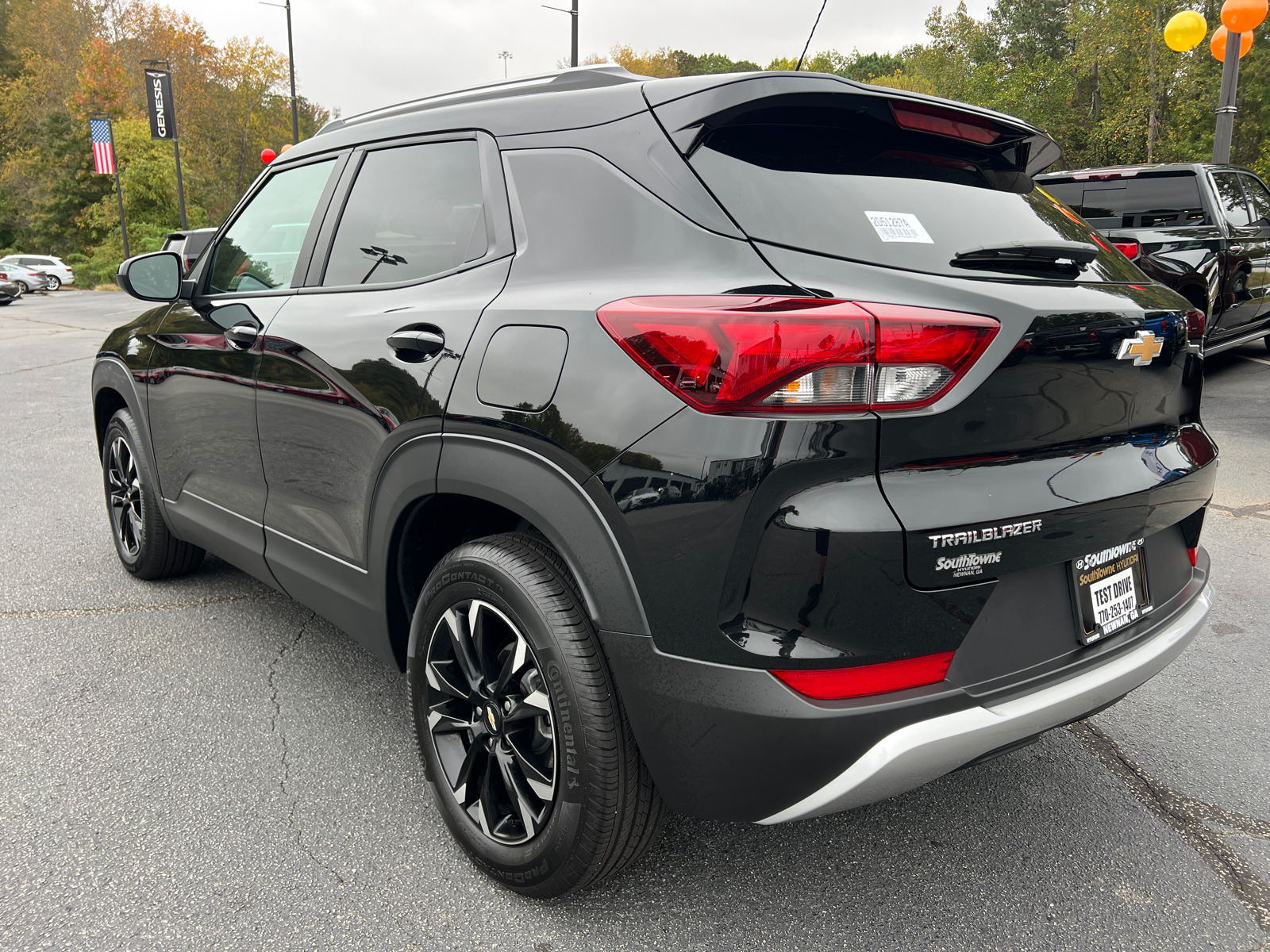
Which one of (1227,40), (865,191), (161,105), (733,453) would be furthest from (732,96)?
(161,105)

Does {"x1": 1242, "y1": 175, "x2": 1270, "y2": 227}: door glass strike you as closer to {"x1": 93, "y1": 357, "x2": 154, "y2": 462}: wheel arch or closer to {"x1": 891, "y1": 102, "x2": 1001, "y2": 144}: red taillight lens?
{"x1": 891, "y1": 102, "x2": 1001, "y2": 144}: red taillight lens

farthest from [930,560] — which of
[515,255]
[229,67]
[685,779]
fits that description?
[229,67]

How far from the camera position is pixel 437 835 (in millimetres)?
2318

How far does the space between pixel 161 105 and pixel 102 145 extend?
2984 mm

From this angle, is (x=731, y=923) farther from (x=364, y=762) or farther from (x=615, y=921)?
(x=364, y=762)

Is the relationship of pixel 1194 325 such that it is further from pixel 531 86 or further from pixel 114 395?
pixel 114 395

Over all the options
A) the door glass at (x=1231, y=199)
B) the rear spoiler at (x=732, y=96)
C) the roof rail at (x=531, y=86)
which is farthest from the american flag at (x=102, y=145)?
the rear spoiler at (x=732, y=96)

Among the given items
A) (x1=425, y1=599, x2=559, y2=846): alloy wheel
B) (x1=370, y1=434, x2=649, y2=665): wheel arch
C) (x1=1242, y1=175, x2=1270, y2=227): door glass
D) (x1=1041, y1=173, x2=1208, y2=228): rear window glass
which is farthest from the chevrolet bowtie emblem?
(x1=1242, y1=175, x2=1270, y2=227): door glass

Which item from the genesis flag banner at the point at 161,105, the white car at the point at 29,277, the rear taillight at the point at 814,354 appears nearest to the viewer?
the rear taillight at the point at 814,354

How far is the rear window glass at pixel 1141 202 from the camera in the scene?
7.88 meters

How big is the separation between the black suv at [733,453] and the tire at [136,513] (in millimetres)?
1680

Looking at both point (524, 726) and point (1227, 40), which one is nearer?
point (524, 726)

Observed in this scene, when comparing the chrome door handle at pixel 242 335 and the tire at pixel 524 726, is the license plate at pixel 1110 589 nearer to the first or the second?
the tire at pixel 524 726

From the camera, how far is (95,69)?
45531mm
